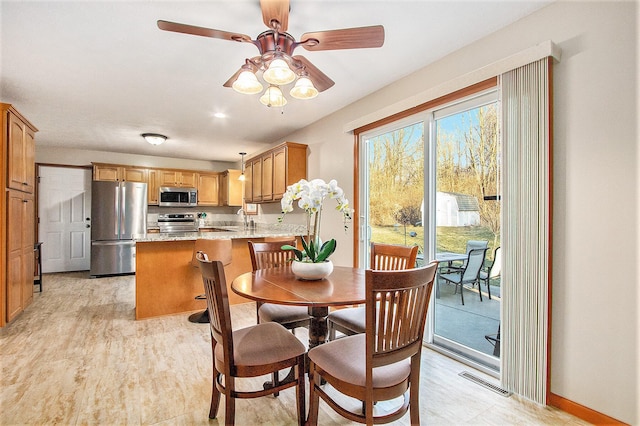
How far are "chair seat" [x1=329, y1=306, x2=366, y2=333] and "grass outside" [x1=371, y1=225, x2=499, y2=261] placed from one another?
3.27ft

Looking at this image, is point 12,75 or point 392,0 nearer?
point 392,0

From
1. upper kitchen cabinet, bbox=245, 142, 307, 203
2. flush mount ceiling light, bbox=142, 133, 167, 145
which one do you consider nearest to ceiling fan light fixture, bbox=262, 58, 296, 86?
upper kitchen cabinet, bbox=245, 142, 307, 203

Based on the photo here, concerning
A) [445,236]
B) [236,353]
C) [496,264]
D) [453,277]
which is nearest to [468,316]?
[453,277]

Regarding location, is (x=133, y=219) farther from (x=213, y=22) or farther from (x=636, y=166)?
(x=636, y=166)

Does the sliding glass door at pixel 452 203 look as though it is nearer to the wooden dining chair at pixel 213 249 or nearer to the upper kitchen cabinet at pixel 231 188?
the wooden dining chair at pixel 213 249

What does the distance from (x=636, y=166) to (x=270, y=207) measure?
481cm

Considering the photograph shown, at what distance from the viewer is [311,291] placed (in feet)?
5.57

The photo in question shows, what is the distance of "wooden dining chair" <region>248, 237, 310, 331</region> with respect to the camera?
2117mm

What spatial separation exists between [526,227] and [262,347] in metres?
1.74

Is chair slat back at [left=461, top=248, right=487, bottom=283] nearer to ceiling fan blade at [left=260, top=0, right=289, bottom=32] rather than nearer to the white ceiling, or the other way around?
the white ceiling

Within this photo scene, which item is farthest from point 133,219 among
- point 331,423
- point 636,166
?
point 636,166

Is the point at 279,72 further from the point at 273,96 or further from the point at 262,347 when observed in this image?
the point at 262,347

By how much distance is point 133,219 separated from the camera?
575cm

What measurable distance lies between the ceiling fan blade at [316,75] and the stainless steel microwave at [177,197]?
17.1 feet
